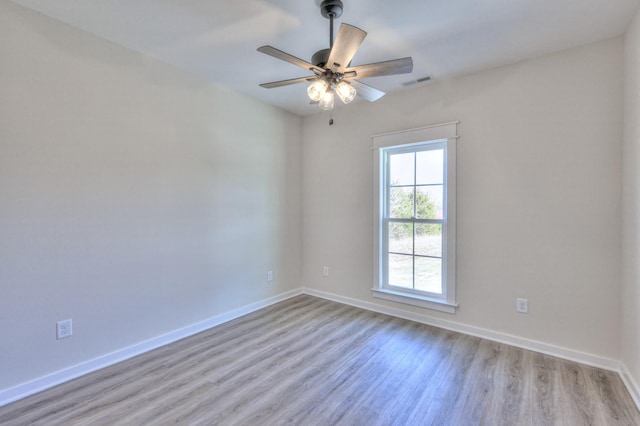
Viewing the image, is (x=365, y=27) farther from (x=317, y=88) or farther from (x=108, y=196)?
(x=108, y=196)

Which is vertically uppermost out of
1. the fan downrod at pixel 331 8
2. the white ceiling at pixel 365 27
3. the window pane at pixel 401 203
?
the white ceiling at pixel 365 27

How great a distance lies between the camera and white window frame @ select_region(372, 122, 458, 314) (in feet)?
9.94

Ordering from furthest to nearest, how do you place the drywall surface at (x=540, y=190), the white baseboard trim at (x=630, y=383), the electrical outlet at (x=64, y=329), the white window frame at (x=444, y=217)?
the white window frame at (x=444, y=217) < the drywall surface at (x=540, y=190) < the electrical outlet at (x=64, y=329) < the white baseboard trim at (x=630, y=383)

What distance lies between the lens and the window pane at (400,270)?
340 centimetres

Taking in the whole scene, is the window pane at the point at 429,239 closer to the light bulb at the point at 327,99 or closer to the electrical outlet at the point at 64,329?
the light bulb at the point at 327,99

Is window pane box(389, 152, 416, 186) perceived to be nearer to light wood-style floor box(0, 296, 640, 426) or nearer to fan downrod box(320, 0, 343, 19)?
light wood-style floor box(0, 296, 640, 426)

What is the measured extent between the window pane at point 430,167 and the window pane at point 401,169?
8 cm

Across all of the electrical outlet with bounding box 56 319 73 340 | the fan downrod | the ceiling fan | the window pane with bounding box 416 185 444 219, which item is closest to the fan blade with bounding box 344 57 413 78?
the ceiling fan

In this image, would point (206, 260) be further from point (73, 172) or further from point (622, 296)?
point (622, 296)

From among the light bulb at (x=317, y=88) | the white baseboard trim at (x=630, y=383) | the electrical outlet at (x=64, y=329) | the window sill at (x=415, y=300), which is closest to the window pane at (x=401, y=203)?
the window sill at (x=415, y=300)

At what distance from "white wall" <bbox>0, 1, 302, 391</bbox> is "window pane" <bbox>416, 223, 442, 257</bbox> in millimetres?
1977

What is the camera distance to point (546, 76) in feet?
8.31

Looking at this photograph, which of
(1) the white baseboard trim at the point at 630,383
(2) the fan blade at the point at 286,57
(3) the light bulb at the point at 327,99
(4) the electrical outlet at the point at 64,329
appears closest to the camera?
(2) the fan blade at the point at 286,57

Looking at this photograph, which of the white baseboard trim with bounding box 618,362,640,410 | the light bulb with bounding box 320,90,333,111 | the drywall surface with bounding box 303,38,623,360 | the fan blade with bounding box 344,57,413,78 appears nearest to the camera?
the fan blade with bounding box 344,57,413,78
